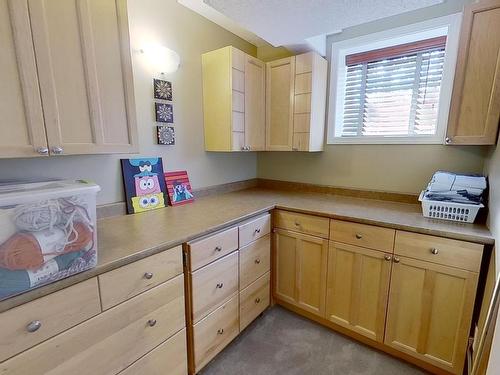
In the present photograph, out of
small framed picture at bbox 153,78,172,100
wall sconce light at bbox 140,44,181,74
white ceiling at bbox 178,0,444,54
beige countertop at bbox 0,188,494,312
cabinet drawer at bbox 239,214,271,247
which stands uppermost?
white ceiling at bbox 178,0,444,54

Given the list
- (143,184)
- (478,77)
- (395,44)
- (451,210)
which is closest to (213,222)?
(143,184)

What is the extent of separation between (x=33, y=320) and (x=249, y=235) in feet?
3.88

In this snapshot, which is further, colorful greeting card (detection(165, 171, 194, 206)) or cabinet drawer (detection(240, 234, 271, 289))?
colorful greeting card (detection(165, 171, 194, 206))

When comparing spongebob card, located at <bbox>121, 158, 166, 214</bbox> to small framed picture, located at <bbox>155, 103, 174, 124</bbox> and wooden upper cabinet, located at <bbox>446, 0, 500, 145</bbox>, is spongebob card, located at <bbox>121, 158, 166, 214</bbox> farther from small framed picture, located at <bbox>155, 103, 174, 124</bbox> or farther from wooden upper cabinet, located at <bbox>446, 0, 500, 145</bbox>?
wooden upper cabinet, located at <bbox>446, 0, 500, 145</bbox>

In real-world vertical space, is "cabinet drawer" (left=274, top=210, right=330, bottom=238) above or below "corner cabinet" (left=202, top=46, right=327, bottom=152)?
below

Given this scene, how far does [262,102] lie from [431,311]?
2.00 m

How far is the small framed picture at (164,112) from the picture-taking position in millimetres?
1789

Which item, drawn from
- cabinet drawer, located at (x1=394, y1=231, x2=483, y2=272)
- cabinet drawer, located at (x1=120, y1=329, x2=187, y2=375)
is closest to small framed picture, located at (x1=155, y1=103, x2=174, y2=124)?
cabinet drawer, located at (x1=120, y1=329, x2=187, y2=375)

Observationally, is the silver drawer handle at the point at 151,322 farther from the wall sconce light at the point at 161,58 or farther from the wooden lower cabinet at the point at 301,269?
the wall sconce light at the point at 161,58

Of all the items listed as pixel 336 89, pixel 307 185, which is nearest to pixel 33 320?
pixel 307 185

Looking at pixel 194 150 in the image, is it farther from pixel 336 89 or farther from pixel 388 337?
pixel 388 337

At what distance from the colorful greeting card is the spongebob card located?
55 millimetres

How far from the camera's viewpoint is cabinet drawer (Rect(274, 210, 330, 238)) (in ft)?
5.86

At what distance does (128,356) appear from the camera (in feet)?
3.63
